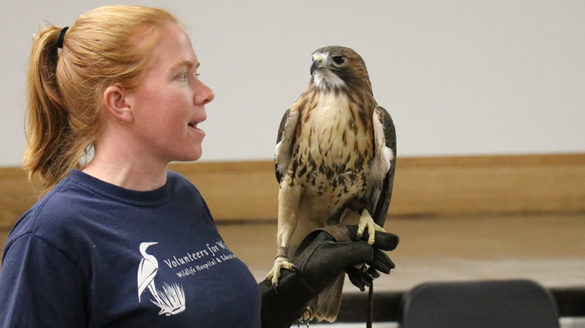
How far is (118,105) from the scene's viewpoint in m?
0.86

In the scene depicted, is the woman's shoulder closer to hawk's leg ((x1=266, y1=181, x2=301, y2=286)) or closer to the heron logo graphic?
the heron logo graphic

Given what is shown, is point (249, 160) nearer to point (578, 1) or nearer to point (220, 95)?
point (220, 95)

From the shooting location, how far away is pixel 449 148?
331 centimetres

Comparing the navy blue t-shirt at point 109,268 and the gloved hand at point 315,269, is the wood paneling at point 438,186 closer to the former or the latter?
the gloved hand at point 315,269

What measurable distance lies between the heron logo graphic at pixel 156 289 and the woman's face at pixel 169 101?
14 centimetres

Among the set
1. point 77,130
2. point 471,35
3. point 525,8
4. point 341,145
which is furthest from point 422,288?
point 525,8

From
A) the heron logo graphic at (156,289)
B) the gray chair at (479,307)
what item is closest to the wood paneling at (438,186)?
the gray chair at (479,307)

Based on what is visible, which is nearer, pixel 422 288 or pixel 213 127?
pixel 422 288

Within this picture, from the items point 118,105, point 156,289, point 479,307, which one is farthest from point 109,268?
point 479,307

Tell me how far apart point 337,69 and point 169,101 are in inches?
15.2

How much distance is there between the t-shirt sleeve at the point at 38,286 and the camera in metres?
0.75

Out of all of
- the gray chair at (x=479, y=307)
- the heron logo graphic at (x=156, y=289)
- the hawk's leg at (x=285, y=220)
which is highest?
the heron logo graphic at (x=156, y=289)

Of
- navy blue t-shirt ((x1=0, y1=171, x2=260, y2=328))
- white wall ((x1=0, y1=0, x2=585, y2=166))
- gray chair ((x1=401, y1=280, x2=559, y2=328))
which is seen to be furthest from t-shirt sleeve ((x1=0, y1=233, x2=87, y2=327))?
white wall ((x1=0, y1=0, x2=585, y2=166))

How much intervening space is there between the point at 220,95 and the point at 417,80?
100 centimetres
